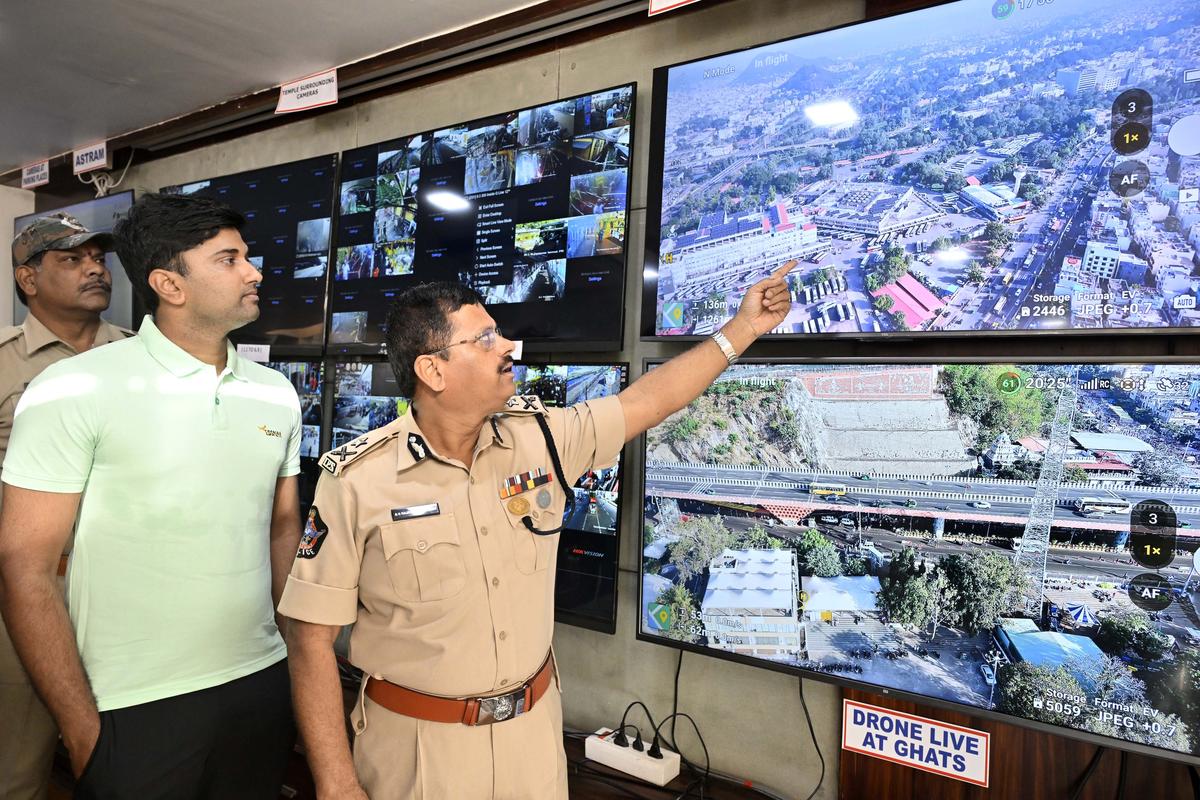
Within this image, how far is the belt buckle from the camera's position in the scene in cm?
133

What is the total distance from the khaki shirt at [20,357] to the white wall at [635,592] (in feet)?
4.83

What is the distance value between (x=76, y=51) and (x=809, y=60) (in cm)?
281

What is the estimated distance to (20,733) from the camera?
1.86 meters

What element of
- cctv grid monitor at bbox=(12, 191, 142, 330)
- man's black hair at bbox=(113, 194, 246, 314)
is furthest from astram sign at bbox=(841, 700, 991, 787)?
cctv grid monitor at bbox=(12, 191, 142, 330)

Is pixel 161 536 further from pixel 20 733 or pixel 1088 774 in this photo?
pixel 1088 774

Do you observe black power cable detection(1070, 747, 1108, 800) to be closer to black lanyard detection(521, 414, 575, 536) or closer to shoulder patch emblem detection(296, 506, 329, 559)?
black lanyard detection(521, 414, 575, 536)

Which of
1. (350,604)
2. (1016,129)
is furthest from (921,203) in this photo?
(350,604)

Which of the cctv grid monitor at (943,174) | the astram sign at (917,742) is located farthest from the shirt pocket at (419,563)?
the astram sign at (917,742)

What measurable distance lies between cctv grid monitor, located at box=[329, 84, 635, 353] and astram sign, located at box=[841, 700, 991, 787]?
47.5 inches

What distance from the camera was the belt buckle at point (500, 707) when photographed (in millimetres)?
1333

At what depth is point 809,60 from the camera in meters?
1.96

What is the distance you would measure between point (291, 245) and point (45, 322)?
110 centimetres

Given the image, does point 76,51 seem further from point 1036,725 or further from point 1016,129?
point 1036,725

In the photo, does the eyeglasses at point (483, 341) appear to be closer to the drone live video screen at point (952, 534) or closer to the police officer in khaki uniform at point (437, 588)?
the police officer in khaki uniform at point (437, 588)
